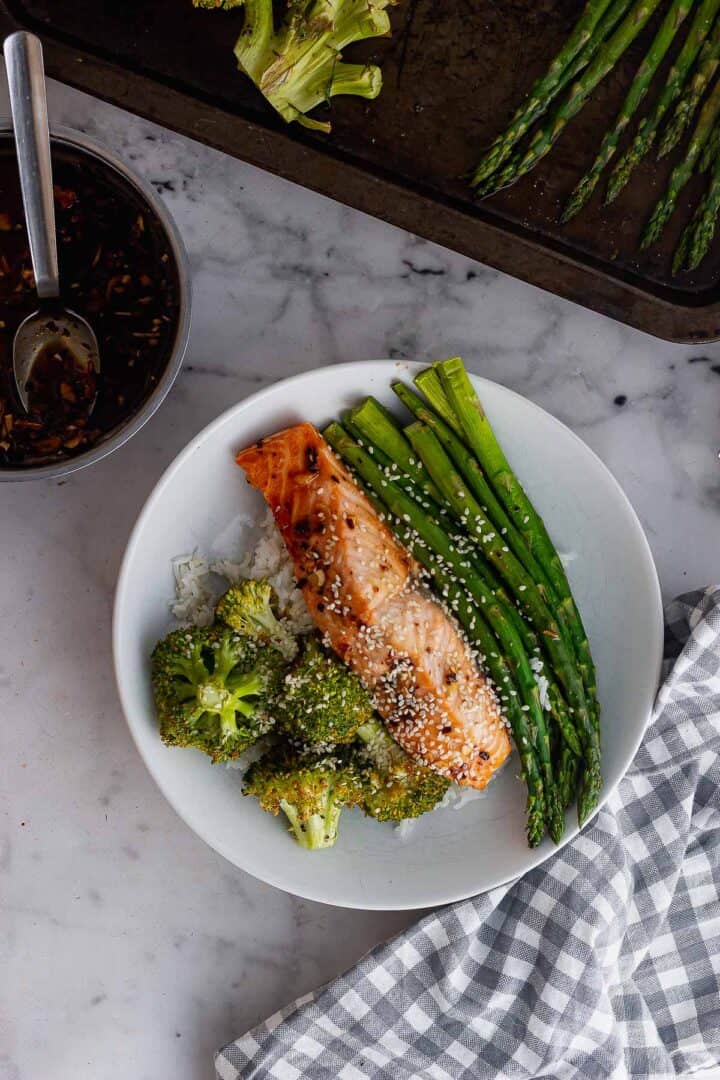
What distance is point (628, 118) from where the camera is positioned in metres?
2.96

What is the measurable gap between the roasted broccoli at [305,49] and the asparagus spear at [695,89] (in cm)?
87

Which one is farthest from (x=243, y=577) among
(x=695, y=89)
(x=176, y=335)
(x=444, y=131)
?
(x=695, y=89)

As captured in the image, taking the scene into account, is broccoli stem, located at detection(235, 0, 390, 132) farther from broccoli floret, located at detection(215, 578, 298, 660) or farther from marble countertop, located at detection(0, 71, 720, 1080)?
broccoli floret, located at detection(215, 578, 298, 660)

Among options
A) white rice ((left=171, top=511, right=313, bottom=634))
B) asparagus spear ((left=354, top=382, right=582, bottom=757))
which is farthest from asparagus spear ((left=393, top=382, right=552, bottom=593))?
white rice ((left=171, top=511, right=313, bottom=634))

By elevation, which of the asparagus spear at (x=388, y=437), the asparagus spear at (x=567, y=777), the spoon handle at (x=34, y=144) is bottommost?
the asparagus spear at (x=567, y=777)

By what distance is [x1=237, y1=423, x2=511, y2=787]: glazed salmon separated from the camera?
284 centimetres

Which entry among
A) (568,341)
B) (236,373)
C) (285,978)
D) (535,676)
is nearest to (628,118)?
(568,341)

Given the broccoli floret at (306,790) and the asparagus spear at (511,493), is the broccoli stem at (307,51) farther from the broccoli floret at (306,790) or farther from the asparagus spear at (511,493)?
the broccoli floret at (306,790)

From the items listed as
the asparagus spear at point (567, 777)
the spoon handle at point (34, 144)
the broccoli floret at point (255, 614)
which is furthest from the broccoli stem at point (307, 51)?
the asparagus spear at point (567, 777)

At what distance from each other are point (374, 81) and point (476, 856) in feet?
7.47

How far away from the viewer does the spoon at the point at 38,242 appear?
96.5 inches

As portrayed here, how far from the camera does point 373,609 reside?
285cm

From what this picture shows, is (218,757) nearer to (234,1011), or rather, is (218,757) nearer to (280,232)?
(234,1011)

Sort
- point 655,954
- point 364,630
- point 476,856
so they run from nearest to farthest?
1. point 364,630
2. point 476,856
3. point 655,954
